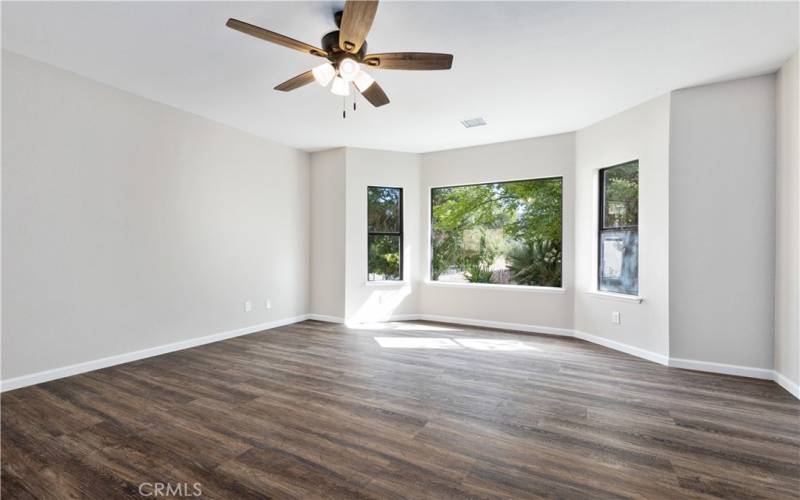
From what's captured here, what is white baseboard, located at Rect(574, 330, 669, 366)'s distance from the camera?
12.8 ft

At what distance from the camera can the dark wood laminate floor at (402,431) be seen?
6.29ft

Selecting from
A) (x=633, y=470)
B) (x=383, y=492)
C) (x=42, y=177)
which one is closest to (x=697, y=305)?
(x=633, y=470)

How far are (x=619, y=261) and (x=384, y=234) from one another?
3346mm

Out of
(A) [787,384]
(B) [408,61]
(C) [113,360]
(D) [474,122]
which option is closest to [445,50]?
(B) [408,61]

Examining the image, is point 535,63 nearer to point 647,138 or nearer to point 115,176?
point 647,138

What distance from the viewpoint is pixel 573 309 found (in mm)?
5129

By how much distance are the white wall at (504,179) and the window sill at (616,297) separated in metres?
0.39

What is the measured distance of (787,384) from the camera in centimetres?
316

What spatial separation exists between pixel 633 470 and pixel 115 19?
4.28 metres

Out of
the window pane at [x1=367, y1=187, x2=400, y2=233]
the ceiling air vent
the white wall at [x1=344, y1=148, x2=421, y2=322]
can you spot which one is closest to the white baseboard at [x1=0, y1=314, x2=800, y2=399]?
the white wall at [x1=344, y1=148, x2=421, y2=322]

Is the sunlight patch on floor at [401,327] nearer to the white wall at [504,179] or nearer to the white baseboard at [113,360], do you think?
the white wall at [504,179]

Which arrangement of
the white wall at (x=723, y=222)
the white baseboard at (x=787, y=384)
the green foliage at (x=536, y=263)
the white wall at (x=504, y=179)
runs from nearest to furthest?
the white baseboard at (x=787, y=384) → the white wall at (x=723, y=222) → the white wall at (x=504, y=179) → the green foliage at (x=536, y=263)

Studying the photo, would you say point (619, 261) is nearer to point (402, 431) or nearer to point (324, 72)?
point (402, 431)

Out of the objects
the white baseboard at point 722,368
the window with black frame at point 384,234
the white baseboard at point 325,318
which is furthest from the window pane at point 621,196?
the white baseboard at point 325,318
